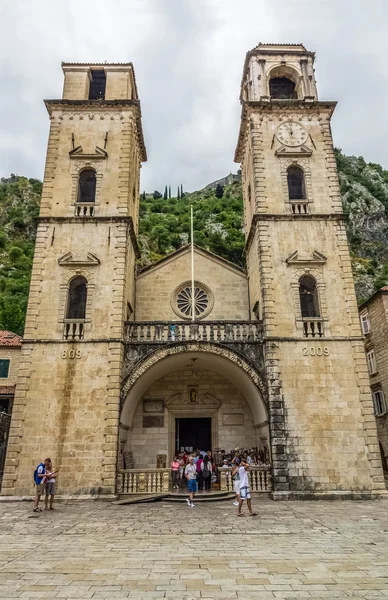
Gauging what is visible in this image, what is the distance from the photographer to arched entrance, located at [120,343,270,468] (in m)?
16.4

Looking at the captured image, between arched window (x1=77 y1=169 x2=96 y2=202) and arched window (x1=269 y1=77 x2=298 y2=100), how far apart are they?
33.3ft

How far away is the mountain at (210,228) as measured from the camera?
5050 centimetres

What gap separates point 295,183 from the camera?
719 inches

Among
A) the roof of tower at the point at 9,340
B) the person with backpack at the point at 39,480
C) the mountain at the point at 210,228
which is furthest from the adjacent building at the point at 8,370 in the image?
the mountain at the point at 210,228

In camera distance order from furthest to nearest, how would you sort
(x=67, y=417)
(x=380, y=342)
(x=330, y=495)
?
(x=380, y=342), (x=67, y=417), (x=330, y=495)

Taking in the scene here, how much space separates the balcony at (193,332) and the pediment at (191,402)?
138 inches

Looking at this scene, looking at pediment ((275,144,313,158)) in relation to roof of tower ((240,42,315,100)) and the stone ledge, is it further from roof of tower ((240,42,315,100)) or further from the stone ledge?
the stone ledge

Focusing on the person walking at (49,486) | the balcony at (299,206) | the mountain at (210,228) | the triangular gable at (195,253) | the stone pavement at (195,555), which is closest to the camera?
the stone pavement at (195,555)

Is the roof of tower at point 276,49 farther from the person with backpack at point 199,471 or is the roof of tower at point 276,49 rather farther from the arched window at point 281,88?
the person with backpack at point 199,471

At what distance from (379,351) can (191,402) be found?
1104cm

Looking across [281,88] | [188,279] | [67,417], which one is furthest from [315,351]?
[281,88]

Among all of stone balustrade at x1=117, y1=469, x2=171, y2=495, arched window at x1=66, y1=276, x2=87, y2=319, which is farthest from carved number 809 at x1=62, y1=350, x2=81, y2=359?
stone balustrade at x1=117, y1=469, x2=171, y2=495

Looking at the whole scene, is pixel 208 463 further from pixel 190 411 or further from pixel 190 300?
pixel 190 300

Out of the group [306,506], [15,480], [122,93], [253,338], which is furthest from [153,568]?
[122,93]
